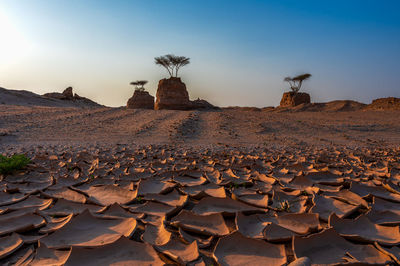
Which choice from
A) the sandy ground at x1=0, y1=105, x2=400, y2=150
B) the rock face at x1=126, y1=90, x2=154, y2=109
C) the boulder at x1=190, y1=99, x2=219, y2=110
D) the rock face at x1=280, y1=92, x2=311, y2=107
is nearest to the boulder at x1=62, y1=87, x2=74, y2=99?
the rock face at x1=126, y1=90, x2=154, y2=109

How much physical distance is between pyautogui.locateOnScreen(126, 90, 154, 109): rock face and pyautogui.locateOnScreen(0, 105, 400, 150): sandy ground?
7976mm

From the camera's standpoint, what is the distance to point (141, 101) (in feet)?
58.3

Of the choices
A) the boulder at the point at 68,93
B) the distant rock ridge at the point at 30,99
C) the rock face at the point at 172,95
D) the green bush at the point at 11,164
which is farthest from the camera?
the boulder at the point at 68,93

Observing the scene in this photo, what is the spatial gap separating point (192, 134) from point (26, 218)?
17.4 feet

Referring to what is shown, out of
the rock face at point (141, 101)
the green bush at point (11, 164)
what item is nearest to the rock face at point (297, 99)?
the rock face at point (141, 101)

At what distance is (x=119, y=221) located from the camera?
1177mm

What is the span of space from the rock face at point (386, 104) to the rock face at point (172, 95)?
1243 cm

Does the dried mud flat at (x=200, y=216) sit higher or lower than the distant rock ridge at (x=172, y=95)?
lower

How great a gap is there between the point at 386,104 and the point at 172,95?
45.3ft

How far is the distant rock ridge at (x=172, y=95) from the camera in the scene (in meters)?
15.5

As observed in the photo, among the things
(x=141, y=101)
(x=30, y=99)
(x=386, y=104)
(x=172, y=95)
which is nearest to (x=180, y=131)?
(x=172, y=95)

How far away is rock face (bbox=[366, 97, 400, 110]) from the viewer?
49.1 feet

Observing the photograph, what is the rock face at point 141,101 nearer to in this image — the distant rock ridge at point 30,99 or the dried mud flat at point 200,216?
the distant rock ridge at point 30,99

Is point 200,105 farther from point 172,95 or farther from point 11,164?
point 11,164
